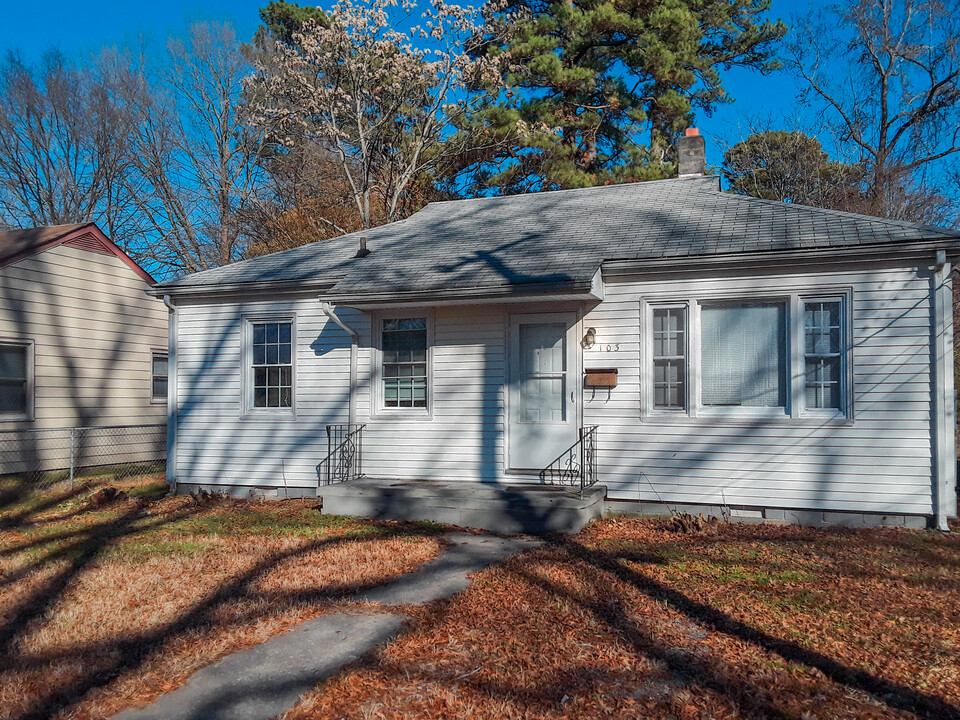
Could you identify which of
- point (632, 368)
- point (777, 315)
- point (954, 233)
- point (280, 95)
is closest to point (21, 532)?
point (632, 368)

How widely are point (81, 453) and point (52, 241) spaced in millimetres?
3860

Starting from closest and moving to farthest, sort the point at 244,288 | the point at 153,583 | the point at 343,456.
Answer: the point at 153,583 → the point at 343,456 → the point at 244,288

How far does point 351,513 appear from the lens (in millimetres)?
9664

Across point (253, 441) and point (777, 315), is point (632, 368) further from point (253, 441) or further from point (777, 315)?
point (253, 441)

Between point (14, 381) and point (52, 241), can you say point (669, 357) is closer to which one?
point (14, 381)

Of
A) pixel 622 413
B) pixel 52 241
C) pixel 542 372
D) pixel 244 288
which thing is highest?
pixel 52 241

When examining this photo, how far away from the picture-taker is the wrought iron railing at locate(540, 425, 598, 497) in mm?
9500

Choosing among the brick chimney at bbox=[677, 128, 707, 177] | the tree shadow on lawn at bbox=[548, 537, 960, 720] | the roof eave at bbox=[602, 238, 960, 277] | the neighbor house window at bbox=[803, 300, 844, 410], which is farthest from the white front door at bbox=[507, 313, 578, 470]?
the brick chimney at bbox=[677, 128, 707, 177]

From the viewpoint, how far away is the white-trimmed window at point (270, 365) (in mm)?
11195

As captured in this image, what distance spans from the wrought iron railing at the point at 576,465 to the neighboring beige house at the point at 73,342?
9.11 meters

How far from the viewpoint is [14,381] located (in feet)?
43.0

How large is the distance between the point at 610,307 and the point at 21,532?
7.54 metres

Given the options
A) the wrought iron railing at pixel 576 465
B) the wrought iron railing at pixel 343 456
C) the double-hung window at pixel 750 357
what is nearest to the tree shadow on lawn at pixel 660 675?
the wrought iron railing at pixel 576 465

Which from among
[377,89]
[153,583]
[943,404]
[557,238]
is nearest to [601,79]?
[377,89]
